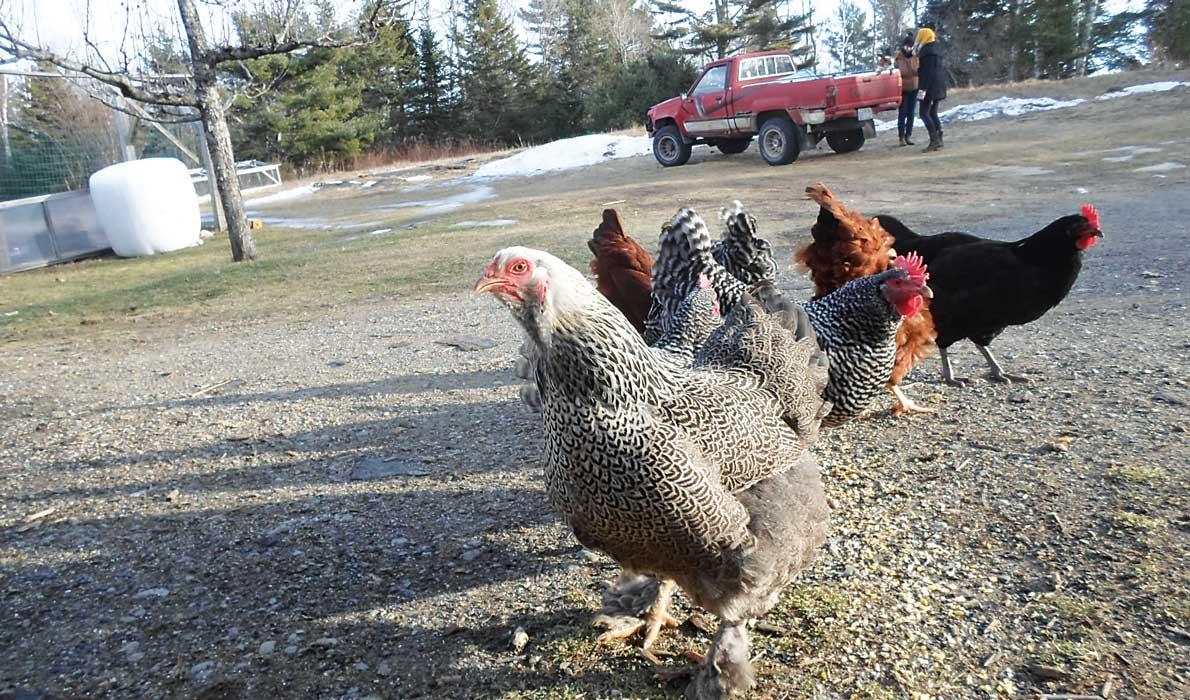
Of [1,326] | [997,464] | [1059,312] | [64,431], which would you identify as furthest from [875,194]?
[1,326]

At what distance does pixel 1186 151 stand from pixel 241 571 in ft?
53.3

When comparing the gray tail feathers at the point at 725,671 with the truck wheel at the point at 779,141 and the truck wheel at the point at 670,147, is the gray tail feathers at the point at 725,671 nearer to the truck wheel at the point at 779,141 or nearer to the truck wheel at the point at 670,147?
the truck wheel at the point at 779,141

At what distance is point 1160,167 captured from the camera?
12234 millimetres

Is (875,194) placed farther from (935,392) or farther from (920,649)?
(920,649)

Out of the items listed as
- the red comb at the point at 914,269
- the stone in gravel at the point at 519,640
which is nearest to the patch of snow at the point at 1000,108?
the red comb at the point at 914,269

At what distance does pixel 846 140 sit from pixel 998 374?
591 inches

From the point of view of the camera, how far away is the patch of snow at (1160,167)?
12038mm

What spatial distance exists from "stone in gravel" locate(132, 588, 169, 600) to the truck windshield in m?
18.4

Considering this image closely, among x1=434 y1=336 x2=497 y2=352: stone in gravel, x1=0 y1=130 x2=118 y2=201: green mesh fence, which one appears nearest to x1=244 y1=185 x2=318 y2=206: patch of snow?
x1=0 y1=130 x2=118 y2=201: green mesh fence

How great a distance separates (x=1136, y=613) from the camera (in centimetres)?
269

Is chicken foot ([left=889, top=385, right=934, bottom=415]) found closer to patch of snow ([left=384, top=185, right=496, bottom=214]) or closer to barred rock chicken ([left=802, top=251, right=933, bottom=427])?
barred rock chicken ([left=802, top=251, right=933, bottom=427])

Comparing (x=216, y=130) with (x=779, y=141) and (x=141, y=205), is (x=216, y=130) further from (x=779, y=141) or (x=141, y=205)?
(x=779, y=141)

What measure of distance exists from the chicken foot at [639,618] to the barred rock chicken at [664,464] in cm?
35

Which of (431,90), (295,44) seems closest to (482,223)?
(295,44)
